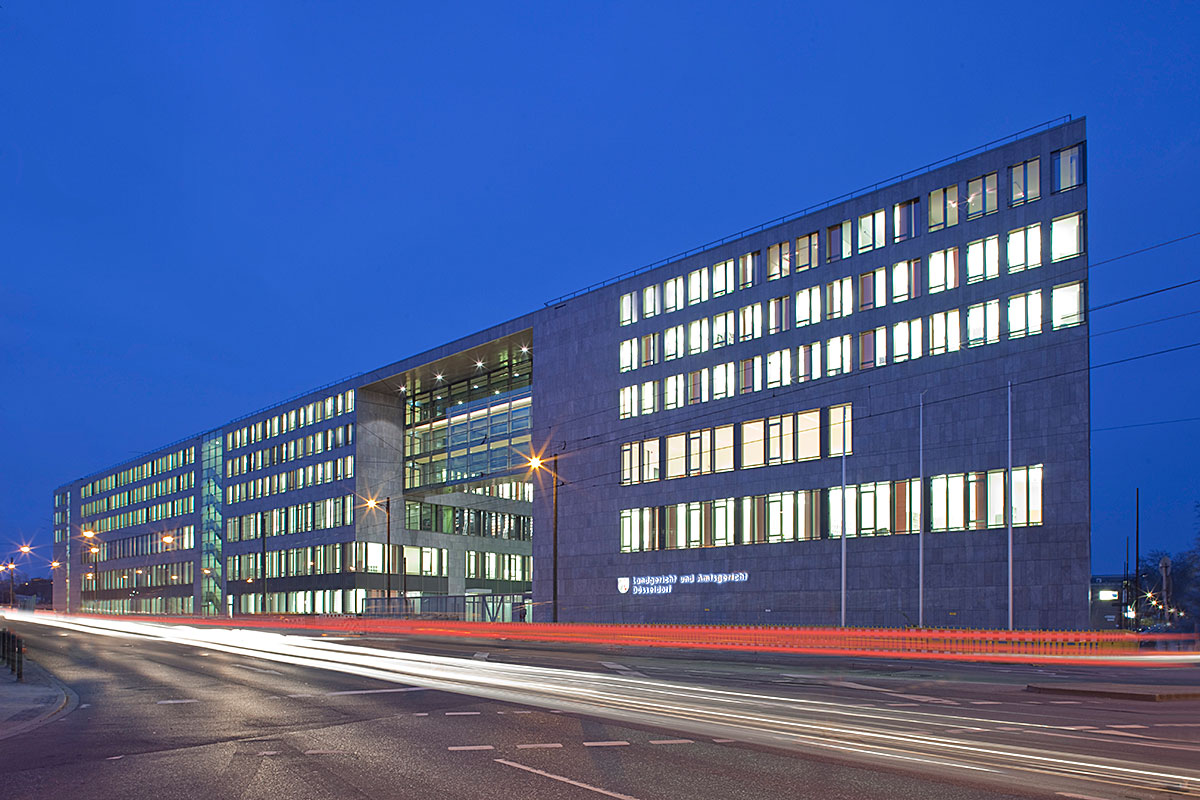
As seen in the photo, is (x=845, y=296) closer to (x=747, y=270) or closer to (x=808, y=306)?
(x=808, y=306)

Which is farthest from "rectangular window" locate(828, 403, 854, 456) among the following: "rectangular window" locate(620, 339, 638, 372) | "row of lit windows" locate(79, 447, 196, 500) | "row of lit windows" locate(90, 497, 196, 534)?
"row of lit windows" locate(79, 447, 196, 500)

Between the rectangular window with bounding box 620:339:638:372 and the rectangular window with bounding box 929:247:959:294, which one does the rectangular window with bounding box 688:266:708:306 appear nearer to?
the rectangular window with bounding box 620:339:638:372

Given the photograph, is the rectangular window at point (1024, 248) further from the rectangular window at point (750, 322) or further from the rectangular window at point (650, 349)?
the rectangular window at point (650, 349)

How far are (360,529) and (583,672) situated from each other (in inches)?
2945

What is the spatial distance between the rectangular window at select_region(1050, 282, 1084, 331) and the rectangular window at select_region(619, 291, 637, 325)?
2890cm

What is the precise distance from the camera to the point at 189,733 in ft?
50.8

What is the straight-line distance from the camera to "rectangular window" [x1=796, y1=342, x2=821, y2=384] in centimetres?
5869

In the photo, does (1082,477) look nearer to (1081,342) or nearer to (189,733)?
(1081,342)

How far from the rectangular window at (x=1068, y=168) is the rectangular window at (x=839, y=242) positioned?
→ 11775 millimetres

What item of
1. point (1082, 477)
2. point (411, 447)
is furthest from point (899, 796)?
point (411, 447)

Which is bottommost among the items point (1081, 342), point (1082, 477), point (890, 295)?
point (1082, 477)

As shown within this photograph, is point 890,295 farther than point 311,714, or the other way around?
point 890,295

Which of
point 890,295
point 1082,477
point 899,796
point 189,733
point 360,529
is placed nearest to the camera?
point 899,796

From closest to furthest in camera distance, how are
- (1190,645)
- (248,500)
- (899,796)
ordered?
1. (899,796)
2. (1190,645)
3. (248,500)
